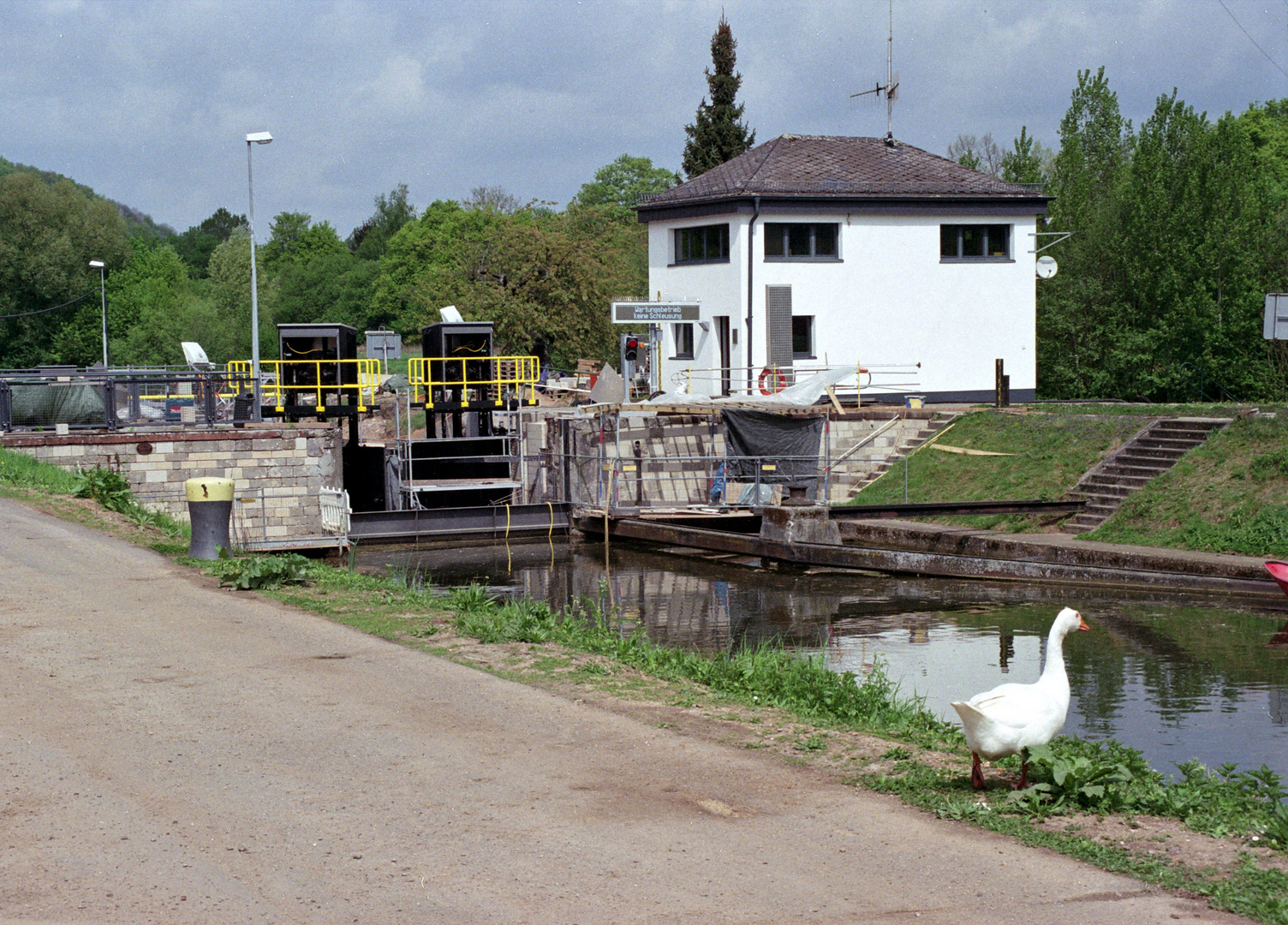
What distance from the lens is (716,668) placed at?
1156 cm

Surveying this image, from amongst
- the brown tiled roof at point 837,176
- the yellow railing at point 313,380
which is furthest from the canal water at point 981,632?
the brown tiled roof at point 837,176

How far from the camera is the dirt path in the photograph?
5.81 m

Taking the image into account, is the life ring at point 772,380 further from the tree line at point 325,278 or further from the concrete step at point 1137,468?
the tree line at point 325,278

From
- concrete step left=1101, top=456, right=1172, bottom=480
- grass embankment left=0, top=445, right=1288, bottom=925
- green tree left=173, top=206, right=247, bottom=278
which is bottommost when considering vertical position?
grass embankment left=0, top=445, right=1288, bottom=925

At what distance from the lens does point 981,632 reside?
60.1ft

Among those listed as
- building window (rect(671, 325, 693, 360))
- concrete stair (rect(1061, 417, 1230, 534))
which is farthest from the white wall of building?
concrete stair (rect(1061, 417, 1230, 534))

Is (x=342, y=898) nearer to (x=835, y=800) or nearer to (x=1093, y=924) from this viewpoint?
(x=835, y=800)

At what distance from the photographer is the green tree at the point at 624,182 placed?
99.8m

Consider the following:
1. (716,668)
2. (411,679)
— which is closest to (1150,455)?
(716,668)

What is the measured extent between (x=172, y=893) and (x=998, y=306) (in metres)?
39.8

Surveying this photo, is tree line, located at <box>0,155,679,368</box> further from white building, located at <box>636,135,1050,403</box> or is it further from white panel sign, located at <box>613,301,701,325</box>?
white panel sign, located at <box>613,301,701,325</box>

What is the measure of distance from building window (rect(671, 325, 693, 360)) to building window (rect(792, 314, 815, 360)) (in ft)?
11.8

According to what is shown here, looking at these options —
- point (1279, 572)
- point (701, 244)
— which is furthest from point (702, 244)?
point (1279, 572)

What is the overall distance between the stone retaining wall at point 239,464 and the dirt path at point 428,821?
19.7m
